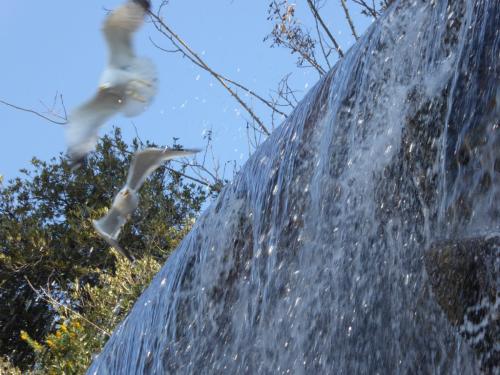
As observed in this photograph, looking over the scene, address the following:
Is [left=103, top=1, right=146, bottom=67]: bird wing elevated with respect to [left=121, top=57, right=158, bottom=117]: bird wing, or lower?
elevated

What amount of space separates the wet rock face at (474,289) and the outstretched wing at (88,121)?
1384 millimetres

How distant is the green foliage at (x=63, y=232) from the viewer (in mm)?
7980

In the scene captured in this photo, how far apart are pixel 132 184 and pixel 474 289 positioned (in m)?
1.55

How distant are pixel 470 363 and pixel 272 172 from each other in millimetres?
1038

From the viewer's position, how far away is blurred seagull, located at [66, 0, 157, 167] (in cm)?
285

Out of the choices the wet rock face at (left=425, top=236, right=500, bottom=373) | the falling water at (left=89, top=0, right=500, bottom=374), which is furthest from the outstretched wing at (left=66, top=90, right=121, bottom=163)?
the wet rock face at (left=425, top=236, right=500, bottom=373)

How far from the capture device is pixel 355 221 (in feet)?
7.79

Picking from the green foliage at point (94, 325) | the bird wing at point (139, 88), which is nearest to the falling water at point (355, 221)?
the bird wing at point (139, 88)

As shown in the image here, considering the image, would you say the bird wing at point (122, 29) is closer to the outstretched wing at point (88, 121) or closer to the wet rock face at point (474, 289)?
the outstretched wing at point (88, 121)

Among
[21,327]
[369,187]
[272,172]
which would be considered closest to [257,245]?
[272,172]

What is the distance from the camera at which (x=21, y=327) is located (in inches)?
326

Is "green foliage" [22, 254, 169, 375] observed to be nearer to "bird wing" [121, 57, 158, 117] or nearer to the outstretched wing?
the outstretched wing

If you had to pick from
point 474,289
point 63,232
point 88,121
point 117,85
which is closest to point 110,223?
point 88,121

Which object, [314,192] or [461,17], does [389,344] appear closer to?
[314,192]
